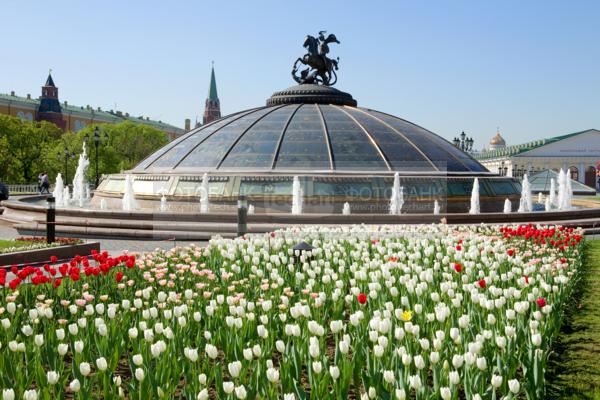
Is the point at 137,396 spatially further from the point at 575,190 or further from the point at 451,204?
the point at 575,190

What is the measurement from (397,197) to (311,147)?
4.58 metres

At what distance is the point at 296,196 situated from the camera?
2002cm

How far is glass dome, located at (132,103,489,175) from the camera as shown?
74.2 feet

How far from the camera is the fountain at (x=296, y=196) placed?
780 inches

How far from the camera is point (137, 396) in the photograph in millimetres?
3918

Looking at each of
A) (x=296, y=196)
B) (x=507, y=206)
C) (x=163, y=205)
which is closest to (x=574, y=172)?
(x=507, y=206)

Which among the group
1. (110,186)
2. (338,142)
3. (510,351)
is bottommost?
(510,351)

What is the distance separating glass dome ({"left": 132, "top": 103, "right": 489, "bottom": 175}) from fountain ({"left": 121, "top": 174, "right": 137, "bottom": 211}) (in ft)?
4.03

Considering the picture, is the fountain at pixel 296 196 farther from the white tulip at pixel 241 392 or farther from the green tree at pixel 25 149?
the green tree at pixel 25 149

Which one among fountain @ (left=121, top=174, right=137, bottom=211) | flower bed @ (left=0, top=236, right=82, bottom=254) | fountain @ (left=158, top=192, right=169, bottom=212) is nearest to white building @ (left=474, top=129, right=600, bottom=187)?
fountain @ (left=121, top=174, right=137, bottom=211)

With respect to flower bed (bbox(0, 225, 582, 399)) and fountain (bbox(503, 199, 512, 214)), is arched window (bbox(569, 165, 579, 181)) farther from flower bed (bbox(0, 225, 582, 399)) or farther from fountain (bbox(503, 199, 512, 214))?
flower bed (bbox(0, 225, 582, 399))

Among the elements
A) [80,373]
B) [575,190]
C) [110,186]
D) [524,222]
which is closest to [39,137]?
[110,186]

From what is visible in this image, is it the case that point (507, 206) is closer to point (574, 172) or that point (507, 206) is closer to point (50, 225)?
point (50, 225)

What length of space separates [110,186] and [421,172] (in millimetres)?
11804
